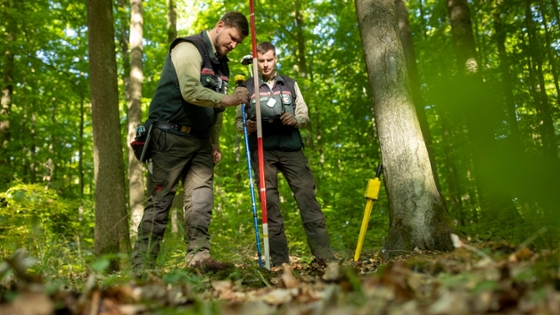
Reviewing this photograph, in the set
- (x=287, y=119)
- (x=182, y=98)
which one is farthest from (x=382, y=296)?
(x=287, y=119)

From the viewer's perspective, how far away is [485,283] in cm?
121

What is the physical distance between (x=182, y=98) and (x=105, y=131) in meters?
2.52

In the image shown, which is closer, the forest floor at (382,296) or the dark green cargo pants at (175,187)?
the forest floor at (382,296)

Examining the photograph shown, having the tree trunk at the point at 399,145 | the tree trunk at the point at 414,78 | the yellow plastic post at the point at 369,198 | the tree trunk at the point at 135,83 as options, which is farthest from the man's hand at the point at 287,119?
the tree trunk at the point at 135,83

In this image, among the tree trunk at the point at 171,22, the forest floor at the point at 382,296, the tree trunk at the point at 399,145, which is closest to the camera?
the forest floor at the point at 382,296

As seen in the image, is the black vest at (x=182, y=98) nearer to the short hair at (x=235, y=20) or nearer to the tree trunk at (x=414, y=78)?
the short hair at (x=235, y=20)

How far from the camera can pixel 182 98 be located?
152 inches

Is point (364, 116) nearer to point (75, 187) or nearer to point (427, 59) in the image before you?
point (427, 59)

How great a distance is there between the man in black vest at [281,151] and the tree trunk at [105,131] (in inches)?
88.1

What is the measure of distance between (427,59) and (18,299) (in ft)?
32.6

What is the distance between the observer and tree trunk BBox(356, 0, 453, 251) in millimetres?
3715

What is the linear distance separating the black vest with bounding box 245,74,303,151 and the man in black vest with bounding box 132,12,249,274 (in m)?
0.55

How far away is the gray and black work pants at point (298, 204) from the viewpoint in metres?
4.36

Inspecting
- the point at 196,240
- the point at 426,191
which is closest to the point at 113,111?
the point at 196,240
